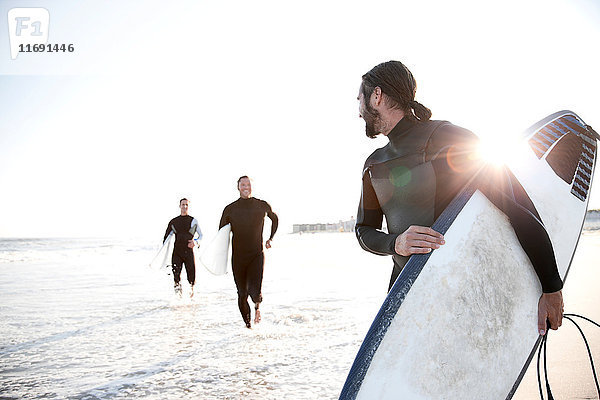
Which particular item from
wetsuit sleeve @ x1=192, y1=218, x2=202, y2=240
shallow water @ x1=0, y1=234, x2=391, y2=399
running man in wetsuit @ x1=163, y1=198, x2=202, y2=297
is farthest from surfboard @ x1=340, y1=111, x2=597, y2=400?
wetsuit sleeve @ x1=192, y1=218, x2=202, y2=240

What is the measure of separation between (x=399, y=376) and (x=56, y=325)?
607 centimetres

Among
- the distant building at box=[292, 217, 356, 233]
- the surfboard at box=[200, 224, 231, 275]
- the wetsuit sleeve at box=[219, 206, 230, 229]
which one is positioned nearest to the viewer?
the wetsuit sleeve at box=[219, 206, 230, 229]

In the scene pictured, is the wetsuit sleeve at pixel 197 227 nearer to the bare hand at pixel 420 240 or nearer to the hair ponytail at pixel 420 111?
the hair ponytail at pixel 420 111

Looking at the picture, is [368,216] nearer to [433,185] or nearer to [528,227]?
[433,185]

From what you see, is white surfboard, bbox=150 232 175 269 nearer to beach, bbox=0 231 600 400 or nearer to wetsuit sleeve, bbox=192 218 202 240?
beach, bbox=0 231 600 400

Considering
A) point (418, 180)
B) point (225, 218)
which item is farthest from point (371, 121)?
point (225, 218)

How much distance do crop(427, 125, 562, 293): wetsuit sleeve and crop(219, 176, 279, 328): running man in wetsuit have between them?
4.24 meters

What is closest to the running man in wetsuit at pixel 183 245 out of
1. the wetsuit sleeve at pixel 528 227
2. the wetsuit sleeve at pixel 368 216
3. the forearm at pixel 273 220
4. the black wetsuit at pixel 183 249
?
the black wetsuit at pixel 183 249

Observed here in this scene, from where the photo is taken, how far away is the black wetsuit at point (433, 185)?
1492 millimetres

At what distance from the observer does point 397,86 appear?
68.1 inches

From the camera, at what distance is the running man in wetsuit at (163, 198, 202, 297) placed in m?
8.21

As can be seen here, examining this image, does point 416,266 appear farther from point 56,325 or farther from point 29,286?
point 29,286

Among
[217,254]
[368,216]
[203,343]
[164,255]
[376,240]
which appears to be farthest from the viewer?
[164,255]

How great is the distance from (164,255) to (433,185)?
8286 mm
